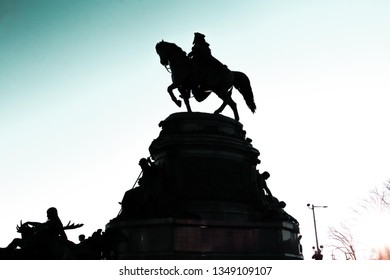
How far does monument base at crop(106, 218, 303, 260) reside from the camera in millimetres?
14617

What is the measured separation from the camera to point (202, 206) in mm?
16062

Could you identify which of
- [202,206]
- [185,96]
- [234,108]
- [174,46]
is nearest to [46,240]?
[202,206]

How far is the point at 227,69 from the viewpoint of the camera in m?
19.8

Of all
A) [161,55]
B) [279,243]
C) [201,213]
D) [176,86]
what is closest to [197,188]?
[201,213]

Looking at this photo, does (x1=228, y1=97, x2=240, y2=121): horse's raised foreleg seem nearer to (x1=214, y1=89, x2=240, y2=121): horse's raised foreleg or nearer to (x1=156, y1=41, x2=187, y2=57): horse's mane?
(x1=214, y1=89, x2=240, y2=121): horse's raised foreleg

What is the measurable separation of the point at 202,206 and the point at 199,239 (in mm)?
1453

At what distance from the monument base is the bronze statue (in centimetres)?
571

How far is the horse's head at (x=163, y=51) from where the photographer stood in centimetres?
1922

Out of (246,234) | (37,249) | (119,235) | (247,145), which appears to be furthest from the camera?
(247,145)

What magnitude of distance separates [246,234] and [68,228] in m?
5.96

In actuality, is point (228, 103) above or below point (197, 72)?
below

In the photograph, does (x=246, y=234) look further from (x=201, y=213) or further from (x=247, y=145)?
(x=247, y=145)

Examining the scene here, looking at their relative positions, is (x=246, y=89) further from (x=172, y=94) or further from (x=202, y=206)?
(x=202, y=206)

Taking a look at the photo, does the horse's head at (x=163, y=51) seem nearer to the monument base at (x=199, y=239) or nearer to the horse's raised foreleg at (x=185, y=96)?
the horse's raised foreleg at (x=185, y=96)
